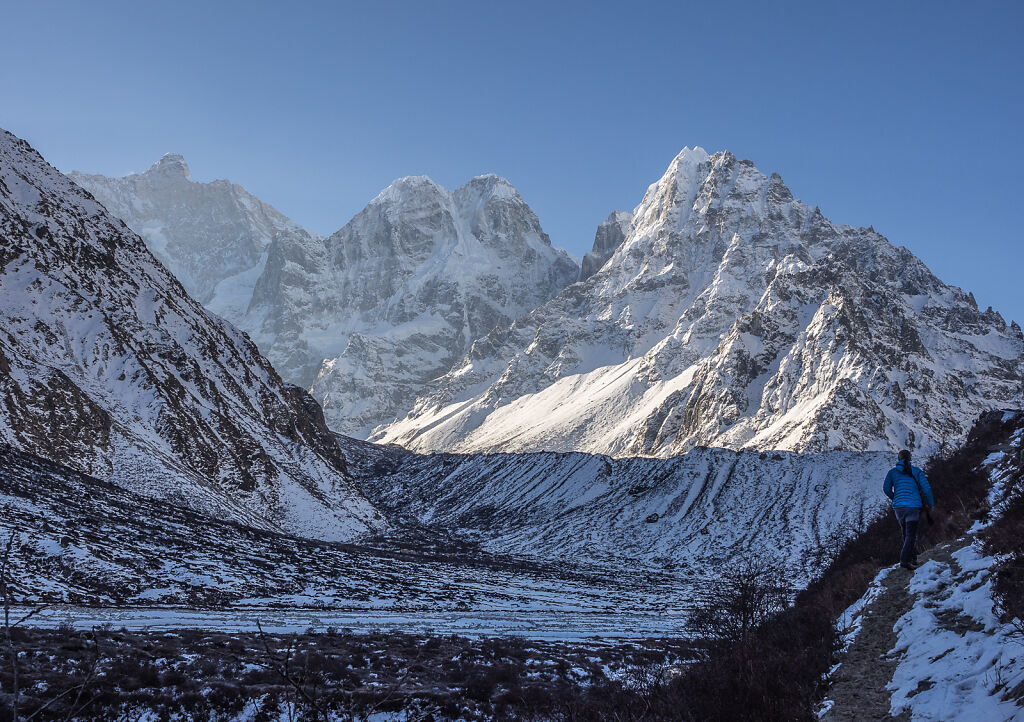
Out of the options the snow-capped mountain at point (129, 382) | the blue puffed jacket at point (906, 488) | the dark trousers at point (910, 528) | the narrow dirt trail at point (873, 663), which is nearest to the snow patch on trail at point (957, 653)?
the narrow dirt trail at point (873, 663)

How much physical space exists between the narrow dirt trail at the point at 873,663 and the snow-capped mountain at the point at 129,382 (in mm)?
51147

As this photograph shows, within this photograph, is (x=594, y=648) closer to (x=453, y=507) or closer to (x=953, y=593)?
(x=953, y=593)

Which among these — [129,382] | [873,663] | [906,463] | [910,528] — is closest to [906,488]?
[906,463]

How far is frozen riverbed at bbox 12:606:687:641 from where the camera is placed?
23.4 meters

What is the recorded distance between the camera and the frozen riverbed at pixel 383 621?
23359 millimetres

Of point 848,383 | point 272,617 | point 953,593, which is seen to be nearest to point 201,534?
point 272,617

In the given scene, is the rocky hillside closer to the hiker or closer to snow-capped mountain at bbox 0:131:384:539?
snow-capped mountain at bbox 0:131:384:539

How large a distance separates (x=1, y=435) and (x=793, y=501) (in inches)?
3097

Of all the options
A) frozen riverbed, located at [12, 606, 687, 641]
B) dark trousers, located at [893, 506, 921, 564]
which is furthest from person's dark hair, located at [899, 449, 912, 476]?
frozen riverbed, located at [12, 606, 687, 641]

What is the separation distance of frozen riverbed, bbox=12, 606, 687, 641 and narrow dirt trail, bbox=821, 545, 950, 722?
1626cm

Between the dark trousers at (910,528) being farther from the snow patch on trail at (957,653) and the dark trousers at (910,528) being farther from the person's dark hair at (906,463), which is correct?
the snow patch on trail at (957,653)

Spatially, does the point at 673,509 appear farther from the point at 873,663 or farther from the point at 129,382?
the point at 873,663

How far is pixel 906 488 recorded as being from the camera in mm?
14430

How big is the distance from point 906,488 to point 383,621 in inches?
877
